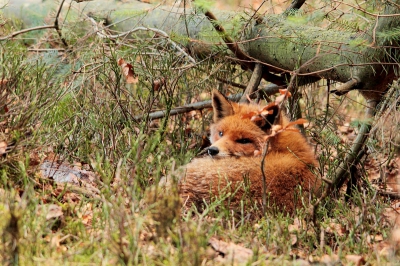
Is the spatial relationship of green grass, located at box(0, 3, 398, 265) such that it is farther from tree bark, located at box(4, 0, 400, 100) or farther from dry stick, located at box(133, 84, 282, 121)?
tree bark, located at box(4, 0, 400, 100)

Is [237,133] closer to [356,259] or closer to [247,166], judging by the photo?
[247,166]

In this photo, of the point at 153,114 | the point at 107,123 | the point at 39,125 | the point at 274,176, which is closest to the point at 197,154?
the point at 153,114

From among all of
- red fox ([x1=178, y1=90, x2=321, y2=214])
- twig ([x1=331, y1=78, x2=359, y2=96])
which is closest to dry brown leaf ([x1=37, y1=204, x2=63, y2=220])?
red fox ([x1=178, y1=90, x2=321, y2=214])

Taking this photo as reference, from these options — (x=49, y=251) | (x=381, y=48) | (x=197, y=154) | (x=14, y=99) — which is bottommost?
(x=197, y=154)

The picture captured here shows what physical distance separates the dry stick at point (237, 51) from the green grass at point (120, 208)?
57cm

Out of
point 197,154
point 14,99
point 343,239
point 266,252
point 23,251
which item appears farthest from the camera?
point 197,154

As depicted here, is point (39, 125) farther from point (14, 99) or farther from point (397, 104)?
point (397, 104)

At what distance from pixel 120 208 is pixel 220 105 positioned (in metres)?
3.49

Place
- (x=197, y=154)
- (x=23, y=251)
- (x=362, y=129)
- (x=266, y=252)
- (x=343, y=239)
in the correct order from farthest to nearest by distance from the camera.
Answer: (x=197, y=154) → (x=362, y=129) → (x=343, y=239) → (x=266, y=252) → (x=23, y=251)

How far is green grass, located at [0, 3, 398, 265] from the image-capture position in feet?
11.3

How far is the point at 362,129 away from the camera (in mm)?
6031

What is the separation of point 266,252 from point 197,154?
3366mm

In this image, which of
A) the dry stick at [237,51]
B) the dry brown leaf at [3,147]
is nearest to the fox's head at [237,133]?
the dry stick at [237,51]

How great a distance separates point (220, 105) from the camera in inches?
270
